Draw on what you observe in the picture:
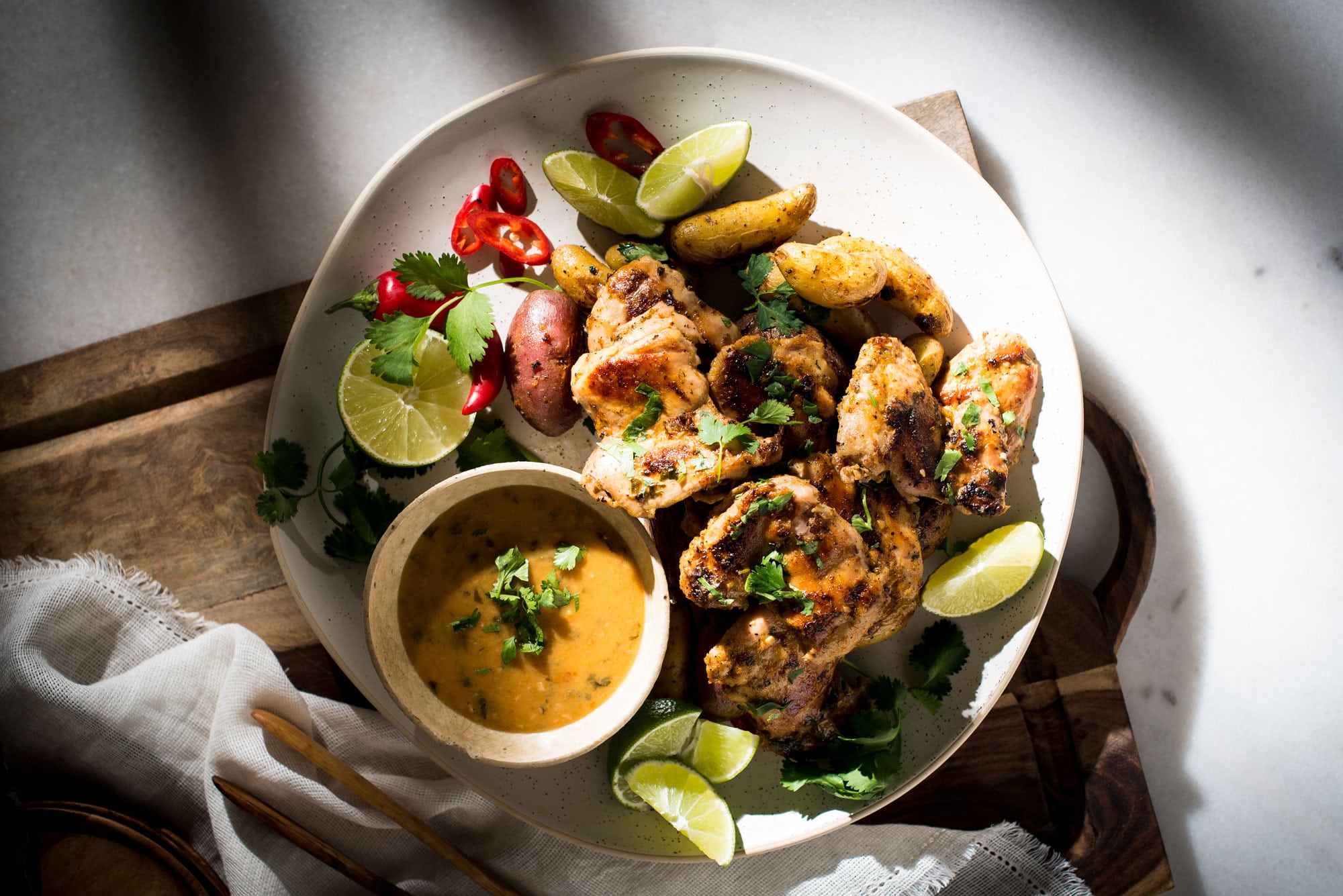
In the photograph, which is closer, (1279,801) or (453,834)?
(453,834)

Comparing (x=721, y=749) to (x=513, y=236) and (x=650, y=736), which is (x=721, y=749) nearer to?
(x=650, y=736)

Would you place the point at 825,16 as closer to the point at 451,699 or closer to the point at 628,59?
the point at 628,59

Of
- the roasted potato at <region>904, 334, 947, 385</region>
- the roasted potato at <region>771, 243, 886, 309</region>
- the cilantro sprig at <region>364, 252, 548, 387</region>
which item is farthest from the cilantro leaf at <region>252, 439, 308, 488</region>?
the roasted potato at <region>904, 334, 947, 385</region>

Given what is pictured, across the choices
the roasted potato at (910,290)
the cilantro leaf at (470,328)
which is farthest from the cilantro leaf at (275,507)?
the roasted potato at (910,290)

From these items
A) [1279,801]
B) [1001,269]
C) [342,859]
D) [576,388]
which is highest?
[1001,269]

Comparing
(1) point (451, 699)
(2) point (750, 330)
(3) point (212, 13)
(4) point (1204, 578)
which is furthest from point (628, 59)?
(4) point (1204, 578)

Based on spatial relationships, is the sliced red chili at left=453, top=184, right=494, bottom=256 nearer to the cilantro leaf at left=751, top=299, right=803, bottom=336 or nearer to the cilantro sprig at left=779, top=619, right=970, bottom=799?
the cilantro leaf at left=751, top=299, right=803, bottom=336

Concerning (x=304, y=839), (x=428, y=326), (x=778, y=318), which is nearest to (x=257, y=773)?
(x=304, y=839)
